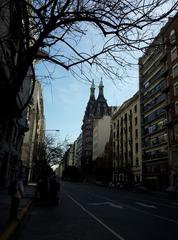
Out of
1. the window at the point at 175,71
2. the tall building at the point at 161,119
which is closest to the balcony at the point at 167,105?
the tall building at the point at 161,119

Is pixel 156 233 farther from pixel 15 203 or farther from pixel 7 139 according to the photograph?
pixel 7 139

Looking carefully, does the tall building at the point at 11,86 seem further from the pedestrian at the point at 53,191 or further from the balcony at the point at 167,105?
the balcony at the point at 167,105

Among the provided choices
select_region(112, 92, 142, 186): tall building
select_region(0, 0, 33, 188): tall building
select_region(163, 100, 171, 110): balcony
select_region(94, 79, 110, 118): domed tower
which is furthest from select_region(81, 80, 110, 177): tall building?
select_region(0, 0, 33, 188): tall building

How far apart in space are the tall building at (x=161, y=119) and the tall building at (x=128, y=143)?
4154mm

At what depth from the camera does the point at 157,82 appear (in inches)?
2427

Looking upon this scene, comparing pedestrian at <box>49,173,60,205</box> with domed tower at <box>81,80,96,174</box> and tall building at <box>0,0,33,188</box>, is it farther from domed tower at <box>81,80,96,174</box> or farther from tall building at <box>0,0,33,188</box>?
domed tower at <box>81,80,96,174</box>

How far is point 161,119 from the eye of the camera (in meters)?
58.6

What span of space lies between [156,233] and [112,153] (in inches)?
3445

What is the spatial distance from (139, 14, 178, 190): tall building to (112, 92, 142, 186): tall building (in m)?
4.15

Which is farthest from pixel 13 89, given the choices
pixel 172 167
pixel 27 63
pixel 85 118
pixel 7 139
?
pixel 85 118

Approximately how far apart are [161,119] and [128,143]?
923 inches

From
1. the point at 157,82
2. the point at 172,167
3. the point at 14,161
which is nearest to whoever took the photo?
the point at 14,161

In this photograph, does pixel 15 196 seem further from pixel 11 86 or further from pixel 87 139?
pixel 87 139

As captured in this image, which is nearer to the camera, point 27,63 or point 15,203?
point 27,63
